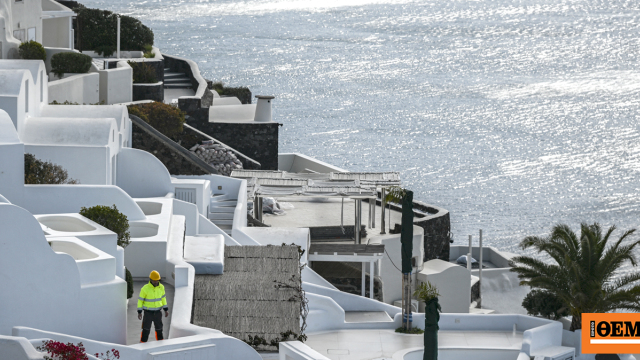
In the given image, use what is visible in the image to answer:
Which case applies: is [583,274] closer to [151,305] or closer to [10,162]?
[151,305]

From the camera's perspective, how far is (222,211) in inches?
1217

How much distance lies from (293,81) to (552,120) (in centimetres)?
3844

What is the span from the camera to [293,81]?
12875cm

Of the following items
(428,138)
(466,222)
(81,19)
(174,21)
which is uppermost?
(174,21)

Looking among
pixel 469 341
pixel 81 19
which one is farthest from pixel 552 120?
pixel 469 341

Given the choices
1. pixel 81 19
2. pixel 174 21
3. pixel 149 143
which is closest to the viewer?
pixel 149 143

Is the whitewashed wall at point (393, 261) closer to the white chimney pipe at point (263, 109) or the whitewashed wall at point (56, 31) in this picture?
the white chimney pipe at point (263, 109)

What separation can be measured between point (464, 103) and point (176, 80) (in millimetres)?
68136

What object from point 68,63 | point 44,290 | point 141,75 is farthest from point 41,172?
point 141,75

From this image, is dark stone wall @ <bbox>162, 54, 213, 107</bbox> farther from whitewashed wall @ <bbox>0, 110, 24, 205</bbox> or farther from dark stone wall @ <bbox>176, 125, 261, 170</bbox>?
whitewashed wall @ <bbox>0, 110, 24, 205</bbox>

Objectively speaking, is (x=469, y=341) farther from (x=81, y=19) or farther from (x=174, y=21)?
(x=174, y=21)

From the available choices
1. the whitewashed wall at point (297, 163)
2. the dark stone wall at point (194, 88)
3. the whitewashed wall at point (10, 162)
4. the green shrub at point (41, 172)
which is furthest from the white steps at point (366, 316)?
the whitewashed wall at point (297, 163)

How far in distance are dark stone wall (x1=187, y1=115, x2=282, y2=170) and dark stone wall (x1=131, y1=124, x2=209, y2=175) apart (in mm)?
9438

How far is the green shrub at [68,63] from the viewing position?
35.5 meters
